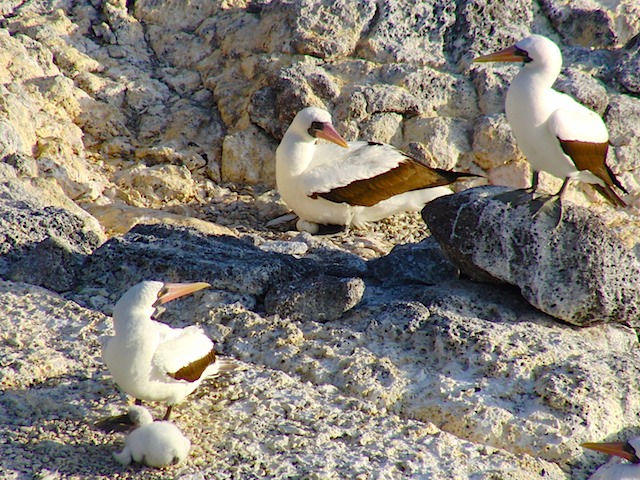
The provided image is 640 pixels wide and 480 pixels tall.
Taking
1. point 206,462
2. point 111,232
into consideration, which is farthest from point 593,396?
point 111,232

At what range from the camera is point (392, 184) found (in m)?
7.43

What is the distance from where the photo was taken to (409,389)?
4500 mm

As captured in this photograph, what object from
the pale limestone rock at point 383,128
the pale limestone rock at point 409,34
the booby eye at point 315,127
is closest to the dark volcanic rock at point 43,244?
the booby eye at point 315,127

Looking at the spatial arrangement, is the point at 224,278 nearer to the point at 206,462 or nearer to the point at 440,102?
the point at 206,462

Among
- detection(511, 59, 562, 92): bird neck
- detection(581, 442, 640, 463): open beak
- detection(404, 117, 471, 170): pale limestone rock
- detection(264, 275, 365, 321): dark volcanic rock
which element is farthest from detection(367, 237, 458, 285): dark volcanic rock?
detection(404, 117, 471, 170): pale limestone rock

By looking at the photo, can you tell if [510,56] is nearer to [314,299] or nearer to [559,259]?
[559,259]

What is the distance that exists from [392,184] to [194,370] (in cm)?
379

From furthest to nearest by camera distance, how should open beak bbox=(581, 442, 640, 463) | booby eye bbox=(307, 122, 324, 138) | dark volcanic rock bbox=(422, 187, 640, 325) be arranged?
1. booby eye bbox=(307, 122, 324, 138)
2. dark volcanic rock bbox=(422, 187, 640, 325)
3. open beak bbox=(581, 442, 640, 463)

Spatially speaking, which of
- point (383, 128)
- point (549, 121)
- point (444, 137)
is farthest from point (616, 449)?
point (383, 128)

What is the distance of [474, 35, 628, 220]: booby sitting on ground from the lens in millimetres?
5211

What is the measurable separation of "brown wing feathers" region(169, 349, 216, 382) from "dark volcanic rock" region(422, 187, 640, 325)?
6.14 ft

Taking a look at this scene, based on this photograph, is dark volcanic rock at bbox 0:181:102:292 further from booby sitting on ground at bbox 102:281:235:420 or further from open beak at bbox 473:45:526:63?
open beak at bbox 473:45:526:63

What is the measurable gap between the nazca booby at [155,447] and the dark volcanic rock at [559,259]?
7.61ft

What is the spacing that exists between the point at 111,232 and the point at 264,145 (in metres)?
2.24
